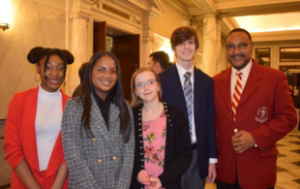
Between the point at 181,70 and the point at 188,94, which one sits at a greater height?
the point at 181,70

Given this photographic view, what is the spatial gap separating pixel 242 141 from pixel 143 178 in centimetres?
84

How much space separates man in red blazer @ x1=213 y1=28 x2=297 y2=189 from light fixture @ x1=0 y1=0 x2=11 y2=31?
340 centimetres

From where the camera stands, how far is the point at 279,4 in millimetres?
9336

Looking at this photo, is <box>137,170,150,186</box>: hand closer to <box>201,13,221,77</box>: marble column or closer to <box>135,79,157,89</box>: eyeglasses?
<box>135,79,157,89</box>: eyeglasses

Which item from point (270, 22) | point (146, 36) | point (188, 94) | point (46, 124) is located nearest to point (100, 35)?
point (146, 36)

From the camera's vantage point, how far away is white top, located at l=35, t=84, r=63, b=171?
75.9 inches

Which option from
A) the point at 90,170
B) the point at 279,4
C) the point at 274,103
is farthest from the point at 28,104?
the point at 279,4

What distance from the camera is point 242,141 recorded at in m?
2.03

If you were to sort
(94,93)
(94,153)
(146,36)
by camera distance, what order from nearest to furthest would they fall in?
(94,153) < (94,93) < (146,36)

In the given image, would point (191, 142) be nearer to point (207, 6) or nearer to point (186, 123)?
point (186, 123)

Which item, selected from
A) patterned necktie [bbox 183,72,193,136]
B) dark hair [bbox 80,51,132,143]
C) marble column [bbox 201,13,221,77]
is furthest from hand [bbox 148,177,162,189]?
marble column [bbox 201,13,221,77]

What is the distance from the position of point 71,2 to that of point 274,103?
430 cm

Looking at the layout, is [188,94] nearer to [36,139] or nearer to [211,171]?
[211,171]

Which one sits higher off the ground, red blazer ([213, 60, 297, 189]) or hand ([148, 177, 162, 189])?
red blazer ([213, 60, 297, 189])
